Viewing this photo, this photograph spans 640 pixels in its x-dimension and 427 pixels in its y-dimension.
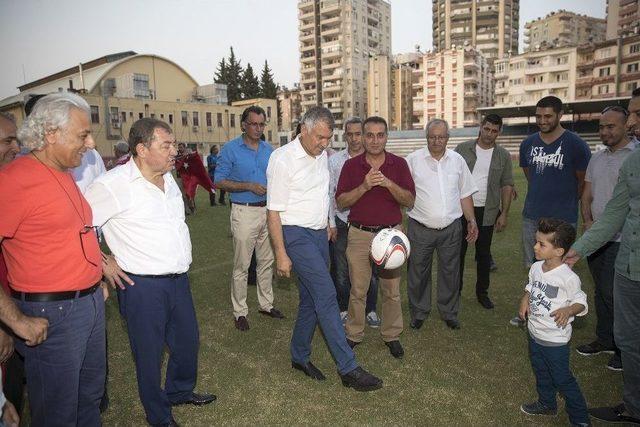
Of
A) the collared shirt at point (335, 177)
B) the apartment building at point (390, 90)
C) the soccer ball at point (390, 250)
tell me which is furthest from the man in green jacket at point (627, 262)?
the apartment building at point (390, 90)

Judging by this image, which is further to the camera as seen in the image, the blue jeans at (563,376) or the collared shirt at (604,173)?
the collared shirt at (604,173)

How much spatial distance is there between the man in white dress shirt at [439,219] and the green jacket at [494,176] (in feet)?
2.42

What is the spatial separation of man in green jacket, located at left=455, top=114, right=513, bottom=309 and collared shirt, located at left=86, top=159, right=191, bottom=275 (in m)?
4.24

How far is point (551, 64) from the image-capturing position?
70750 mm

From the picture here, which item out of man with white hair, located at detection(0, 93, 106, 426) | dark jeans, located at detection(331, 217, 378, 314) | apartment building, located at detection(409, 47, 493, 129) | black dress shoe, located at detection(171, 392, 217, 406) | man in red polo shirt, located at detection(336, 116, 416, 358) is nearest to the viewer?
man with white hair, located at detection(0, 93, 106, 426)

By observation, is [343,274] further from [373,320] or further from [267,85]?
[267,85]

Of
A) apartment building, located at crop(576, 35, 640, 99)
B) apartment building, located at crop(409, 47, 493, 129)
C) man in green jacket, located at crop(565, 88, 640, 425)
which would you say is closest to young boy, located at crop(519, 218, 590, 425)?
man in green jacket, located at crop(565, 88, 640, 425)

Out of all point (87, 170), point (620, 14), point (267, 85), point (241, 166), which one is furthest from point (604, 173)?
point (620, 14)

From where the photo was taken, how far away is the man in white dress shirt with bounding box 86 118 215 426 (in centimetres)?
300

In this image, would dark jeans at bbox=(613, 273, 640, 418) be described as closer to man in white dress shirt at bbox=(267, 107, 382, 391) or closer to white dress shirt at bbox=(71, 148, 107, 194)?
man in white dress shirt at bbox=(267, 107, 382, 391)

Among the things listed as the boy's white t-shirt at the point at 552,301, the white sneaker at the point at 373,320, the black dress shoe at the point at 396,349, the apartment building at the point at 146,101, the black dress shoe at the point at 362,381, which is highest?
the apartment building at the point at 146,101

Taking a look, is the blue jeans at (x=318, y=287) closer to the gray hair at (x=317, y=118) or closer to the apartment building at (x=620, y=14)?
the gray hair at (x=317, y=118)

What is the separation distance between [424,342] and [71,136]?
4.13m

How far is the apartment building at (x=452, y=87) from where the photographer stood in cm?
7838
